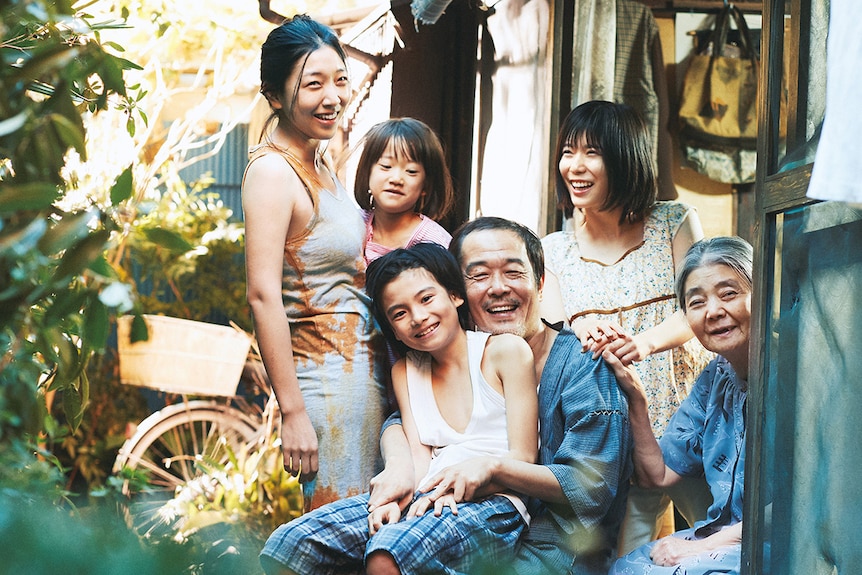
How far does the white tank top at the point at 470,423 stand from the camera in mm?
2568

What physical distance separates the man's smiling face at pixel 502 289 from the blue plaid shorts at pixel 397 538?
1.69 feet

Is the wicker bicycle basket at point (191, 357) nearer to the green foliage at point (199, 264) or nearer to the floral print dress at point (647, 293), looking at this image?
the green foliage at point (199, 264)

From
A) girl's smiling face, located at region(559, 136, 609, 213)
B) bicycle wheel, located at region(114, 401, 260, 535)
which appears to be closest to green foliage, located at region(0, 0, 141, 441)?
girl's smiling face, located at region(559, 136, 609, 213)

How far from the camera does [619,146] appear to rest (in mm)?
3203

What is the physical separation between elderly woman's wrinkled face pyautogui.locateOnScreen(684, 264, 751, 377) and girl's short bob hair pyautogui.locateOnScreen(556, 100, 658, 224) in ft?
2.27

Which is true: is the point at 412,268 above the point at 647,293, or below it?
above

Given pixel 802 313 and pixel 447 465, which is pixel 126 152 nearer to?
pixel 447 465

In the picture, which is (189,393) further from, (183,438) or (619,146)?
(619,146)

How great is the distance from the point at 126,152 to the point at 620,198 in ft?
15.0

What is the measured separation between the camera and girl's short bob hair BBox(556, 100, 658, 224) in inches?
126

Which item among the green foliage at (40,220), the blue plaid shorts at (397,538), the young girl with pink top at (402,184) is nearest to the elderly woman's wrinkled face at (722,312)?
the blue plaid shorts at (397,538)

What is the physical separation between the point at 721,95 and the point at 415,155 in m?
3.05

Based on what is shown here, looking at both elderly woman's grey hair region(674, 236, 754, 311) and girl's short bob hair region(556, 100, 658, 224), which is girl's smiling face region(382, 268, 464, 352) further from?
girl's short bob hair region(556, 100, 658, 224)

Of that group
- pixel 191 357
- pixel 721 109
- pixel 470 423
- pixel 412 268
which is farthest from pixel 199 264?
pixel 470 423
